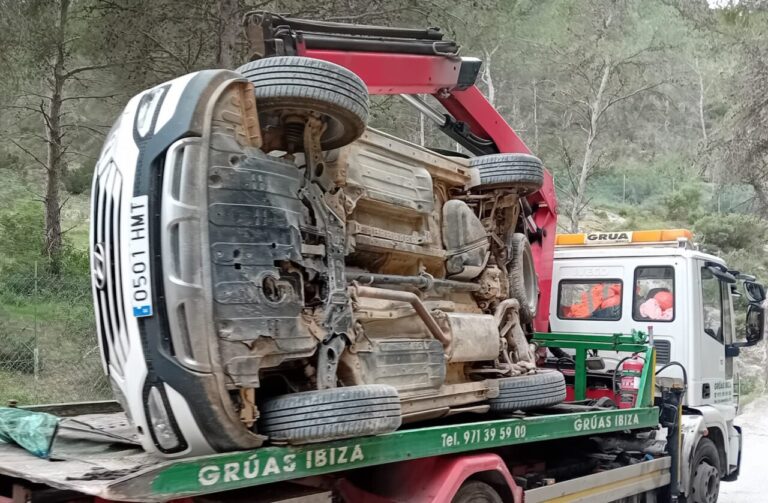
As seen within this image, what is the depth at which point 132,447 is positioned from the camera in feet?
13.6

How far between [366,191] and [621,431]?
3.56 m

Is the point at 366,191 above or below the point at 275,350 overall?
above

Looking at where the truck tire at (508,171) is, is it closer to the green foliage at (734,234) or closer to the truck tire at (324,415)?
the truck tire at (324,415)

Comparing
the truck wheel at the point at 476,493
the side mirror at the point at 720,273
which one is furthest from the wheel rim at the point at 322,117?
the side mirror at the point at 720,273

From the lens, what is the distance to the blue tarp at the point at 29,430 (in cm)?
382

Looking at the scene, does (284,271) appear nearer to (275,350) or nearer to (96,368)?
(275,350)

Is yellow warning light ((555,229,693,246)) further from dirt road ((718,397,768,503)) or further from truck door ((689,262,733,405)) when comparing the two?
dirt road ((718,397,768,503))

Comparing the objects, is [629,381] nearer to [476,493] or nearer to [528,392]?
[528,392]

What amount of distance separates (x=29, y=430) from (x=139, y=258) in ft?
3.99

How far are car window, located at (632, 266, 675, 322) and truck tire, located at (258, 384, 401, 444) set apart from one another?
15.3 feet

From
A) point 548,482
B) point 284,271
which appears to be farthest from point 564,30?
point 284,271

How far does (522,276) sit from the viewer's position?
249 inches

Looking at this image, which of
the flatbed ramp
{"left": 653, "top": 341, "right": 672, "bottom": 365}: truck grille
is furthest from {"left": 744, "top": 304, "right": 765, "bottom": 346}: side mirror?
the flatbed ramp

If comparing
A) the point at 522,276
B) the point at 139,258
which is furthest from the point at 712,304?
the point at 139,258
